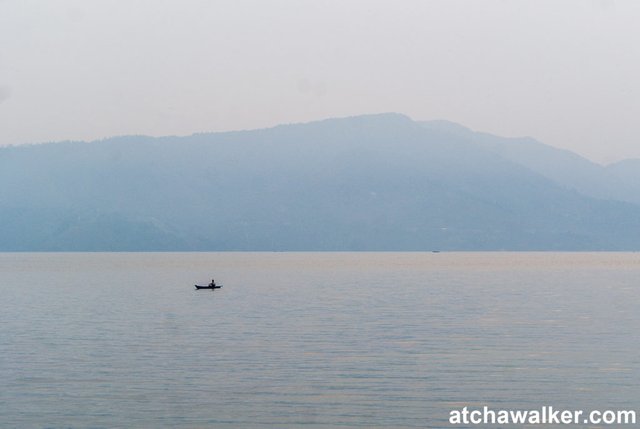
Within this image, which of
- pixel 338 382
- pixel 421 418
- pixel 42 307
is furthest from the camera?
pixel 42 307

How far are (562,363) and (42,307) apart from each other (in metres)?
60.9

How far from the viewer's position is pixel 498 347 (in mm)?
59312

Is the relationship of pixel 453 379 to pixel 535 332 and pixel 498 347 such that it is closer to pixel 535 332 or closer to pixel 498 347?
pixel 498 347

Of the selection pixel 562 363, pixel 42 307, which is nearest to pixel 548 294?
pixel 42 307

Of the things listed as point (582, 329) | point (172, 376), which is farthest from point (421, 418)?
point (582, 329)

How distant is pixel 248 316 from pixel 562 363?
36.9 m

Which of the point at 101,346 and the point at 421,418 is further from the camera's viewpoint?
the point at 101,346

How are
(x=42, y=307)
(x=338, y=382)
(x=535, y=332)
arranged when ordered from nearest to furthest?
(x=338, y=382)
(x=535, y=332)
(x=42, y=307)

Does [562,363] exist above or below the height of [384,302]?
below

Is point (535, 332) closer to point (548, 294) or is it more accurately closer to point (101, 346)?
point (101, 346)

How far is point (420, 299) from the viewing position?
347 feet

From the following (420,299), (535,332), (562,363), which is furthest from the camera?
(420,299)

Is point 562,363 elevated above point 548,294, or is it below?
below

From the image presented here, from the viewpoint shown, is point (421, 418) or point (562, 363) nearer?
point (421, 418)
